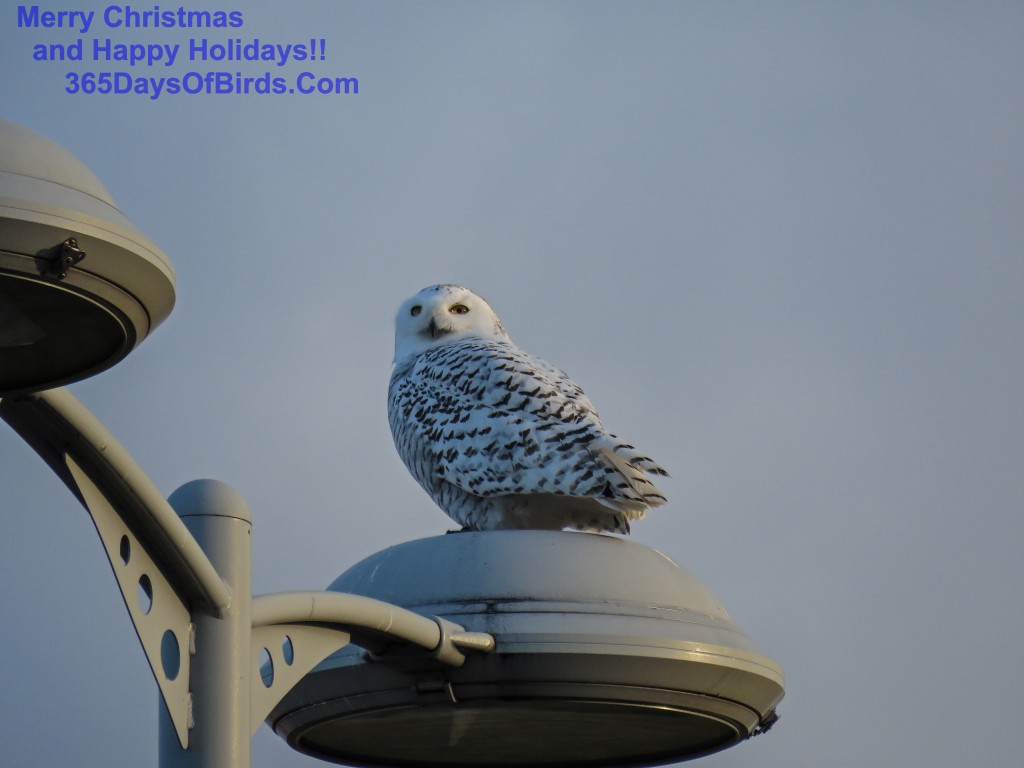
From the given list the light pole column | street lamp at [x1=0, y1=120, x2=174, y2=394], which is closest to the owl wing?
the light pole column

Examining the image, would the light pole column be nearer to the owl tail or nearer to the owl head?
the owl tail

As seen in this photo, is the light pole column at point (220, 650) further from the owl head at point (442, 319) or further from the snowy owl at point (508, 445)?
the owl head at point (442, 319)

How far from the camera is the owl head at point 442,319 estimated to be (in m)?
9.33

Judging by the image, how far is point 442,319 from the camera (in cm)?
935

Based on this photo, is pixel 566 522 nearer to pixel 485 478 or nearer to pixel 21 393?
pixel 485 478

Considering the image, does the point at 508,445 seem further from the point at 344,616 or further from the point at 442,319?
the point at 344,616

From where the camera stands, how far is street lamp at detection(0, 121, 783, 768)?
3277 mm

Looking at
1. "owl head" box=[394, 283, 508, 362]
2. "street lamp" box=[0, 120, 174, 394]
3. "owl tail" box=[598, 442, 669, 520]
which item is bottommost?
"street lamp" box=[0, 120, 174, 394]

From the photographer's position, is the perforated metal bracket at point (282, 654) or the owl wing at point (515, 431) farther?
the owl wing at point (515, 431)

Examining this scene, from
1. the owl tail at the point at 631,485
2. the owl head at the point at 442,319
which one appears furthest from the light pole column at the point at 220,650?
the owl head at the point at 442,319

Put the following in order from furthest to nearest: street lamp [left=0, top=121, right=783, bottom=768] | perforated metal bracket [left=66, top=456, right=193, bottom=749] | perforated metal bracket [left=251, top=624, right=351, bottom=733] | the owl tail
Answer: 1. the owl tail
2. perforated metal bracket [left=251, top=624, right=351, bottom=733]
3. perforated metal bracket [left=66, top=456, right=193, bottom=749]
4. street lamp [left=0, top=121, right=783, bottom=768]

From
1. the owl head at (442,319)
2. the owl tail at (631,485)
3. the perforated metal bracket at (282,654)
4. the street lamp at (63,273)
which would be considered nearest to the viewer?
the street lamp at (63,273)

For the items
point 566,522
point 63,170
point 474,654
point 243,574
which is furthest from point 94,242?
point 566,522

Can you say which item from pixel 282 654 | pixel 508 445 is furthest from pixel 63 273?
pixel 508 445
